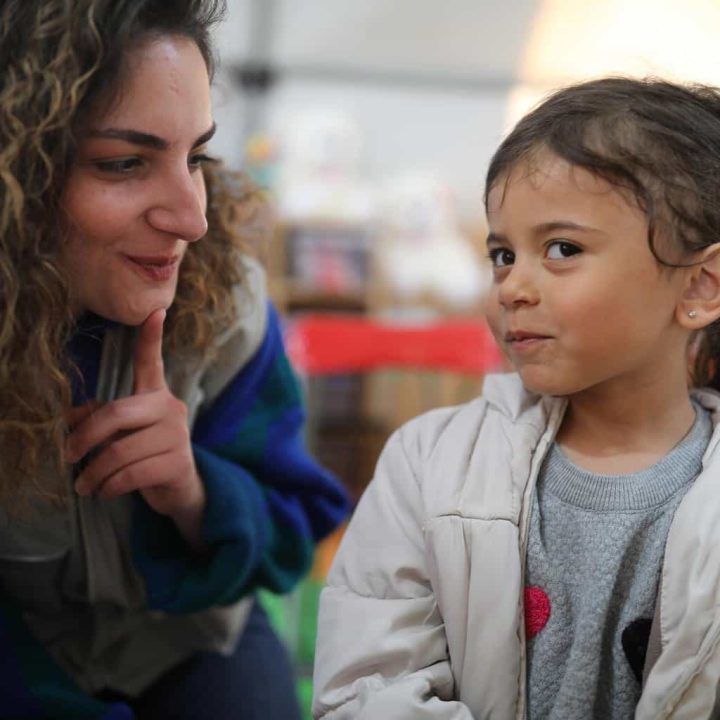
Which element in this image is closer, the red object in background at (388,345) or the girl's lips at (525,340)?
the girl's lips at (525,340)

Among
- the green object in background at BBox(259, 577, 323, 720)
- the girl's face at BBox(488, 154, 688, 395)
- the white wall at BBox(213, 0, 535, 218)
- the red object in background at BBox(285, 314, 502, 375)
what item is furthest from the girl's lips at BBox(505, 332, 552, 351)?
the white wall at BBox(213, 0, 535, 218)

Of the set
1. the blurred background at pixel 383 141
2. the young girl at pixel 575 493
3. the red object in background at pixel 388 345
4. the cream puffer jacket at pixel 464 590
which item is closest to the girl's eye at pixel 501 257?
the young girl at pixel 575 493

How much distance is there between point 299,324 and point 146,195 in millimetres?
2369

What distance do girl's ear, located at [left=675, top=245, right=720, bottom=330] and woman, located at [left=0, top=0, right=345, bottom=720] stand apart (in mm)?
443

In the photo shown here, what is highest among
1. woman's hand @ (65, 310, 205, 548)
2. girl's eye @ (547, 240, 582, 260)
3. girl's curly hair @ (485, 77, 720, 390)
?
girl's curly hair @ (485, 77, 720, 390)

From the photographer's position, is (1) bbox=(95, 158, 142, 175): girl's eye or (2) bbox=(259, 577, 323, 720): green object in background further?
(2) bbox=(259, 577, 323, 720): green object in background

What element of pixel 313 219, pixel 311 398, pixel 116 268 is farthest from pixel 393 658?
pixel 313 219

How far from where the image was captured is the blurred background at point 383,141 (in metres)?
4.00

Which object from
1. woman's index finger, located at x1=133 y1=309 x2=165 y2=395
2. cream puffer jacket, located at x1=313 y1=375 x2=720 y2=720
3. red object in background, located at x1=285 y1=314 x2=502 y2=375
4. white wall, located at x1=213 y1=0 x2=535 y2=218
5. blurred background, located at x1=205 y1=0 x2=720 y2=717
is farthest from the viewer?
white wall, located at x1=213 y1=0 x2=535 y2=218

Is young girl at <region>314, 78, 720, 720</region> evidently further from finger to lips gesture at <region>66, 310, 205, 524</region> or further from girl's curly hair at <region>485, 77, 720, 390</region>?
finger to lips gesture at <region>66, 310, 205, 524</region>

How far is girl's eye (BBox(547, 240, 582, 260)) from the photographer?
88 centimetres

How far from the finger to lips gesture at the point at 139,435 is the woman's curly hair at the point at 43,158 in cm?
4

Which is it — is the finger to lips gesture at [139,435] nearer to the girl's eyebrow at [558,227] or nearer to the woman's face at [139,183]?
the woman's face at [139,183]

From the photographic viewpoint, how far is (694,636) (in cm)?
82
